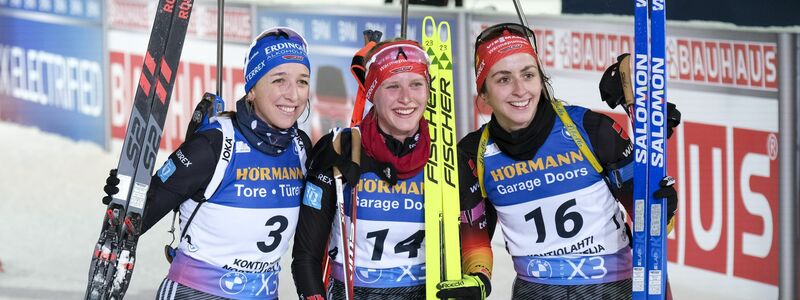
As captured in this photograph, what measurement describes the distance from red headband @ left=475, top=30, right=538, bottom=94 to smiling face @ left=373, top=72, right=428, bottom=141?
19 centimetres

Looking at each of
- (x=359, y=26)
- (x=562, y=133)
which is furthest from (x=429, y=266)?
(x=359, y=26)

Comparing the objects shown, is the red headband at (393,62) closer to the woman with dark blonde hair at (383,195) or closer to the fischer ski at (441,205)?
the woman with dark blonde hair at (383,195)

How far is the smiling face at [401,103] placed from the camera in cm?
372

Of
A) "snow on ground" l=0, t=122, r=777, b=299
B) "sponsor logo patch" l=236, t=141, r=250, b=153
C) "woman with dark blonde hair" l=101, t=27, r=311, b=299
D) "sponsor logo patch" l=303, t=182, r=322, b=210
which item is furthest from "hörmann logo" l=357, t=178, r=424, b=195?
"snow on ground" l=0, t=122, r=777, b=299

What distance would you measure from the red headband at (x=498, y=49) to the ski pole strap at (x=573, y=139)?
0.52 feet

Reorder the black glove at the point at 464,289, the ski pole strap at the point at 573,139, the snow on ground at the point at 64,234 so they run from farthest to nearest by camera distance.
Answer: the snow on ground at the point at 64,234 → the ski pole strap at the point at 573,139 → the black glove at the point at 464,289

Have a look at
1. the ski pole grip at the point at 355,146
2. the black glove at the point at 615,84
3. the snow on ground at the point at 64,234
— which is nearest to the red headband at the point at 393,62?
the ski pole grip at the point at 355,146

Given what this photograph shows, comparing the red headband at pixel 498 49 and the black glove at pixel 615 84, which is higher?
the red headband at pixel 498 49

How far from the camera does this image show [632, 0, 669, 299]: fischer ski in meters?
3.76

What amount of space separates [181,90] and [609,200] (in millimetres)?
6045

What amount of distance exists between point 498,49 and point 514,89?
0.45 ft

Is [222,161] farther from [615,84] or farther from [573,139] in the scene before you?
[615,84]

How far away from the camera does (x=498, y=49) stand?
3844 mm

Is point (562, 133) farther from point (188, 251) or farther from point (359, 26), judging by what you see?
point (359, 26)
